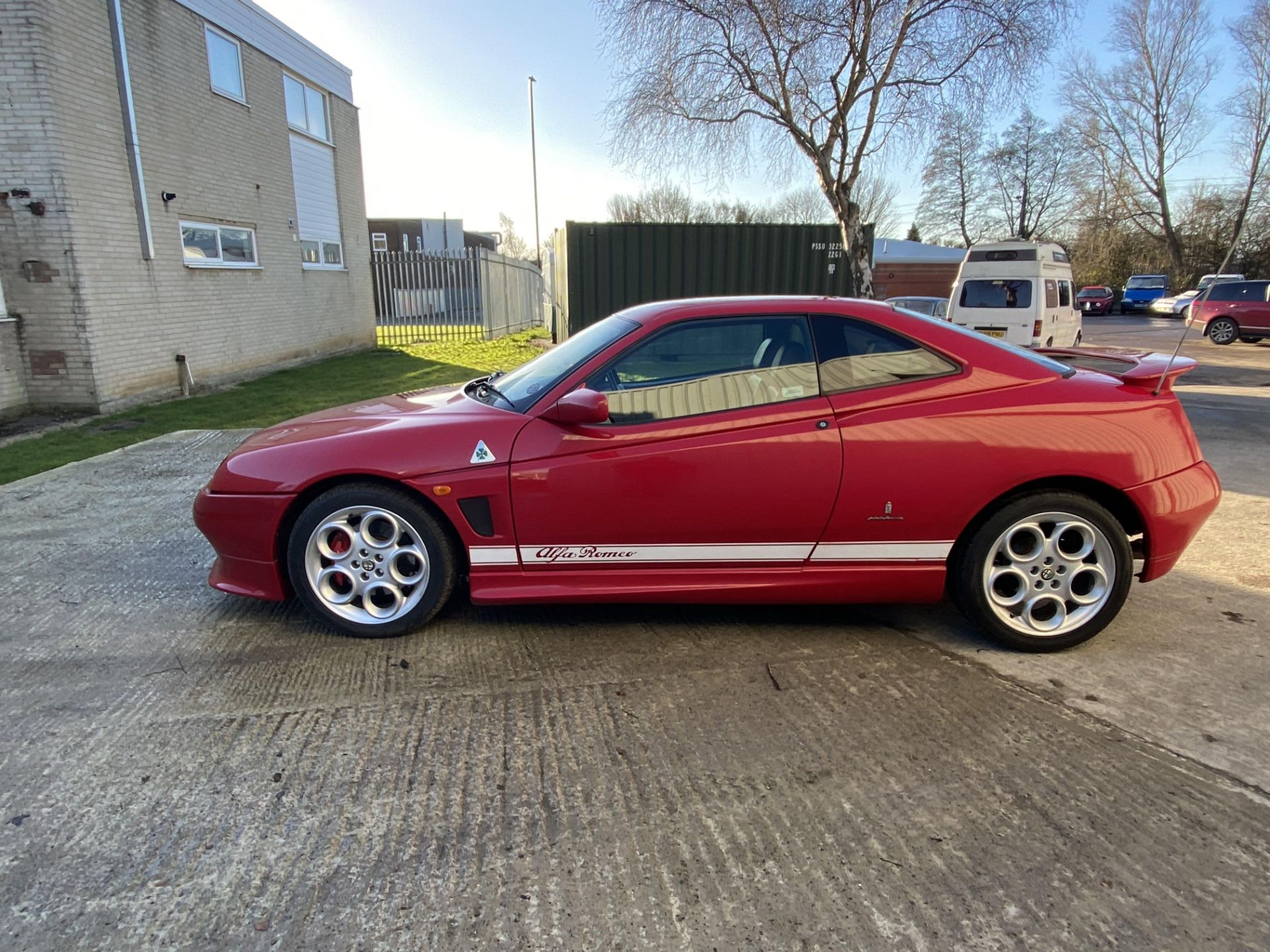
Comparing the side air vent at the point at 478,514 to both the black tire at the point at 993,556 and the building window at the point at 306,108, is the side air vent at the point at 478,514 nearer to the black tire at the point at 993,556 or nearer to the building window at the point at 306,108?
the black tire at the point at 993,556

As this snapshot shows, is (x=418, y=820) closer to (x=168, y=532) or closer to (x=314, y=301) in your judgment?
(x=168, y=532)

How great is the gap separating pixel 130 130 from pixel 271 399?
3.61 m

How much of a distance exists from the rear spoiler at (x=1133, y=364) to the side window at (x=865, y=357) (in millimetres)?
818

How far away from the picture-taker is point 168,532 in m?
4.88

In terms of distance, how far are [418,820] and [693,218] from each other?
44.8 meters

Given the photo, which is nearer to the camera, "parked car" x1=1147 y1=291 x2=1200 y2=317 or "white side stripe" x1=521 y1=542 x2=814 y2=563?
"white side stripe" x1=521 y1=542 x2=814 y2=563

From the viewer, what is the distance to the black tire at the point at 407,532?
327cm

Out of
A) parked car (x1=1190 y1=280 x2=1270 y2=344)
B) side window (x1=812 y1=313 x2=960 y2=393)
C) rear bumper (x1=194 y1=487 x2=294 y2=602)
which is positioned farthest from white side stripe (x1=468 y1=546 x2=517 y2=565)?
parked car (x1=1190 y1=280 x2=1270 y2=344)

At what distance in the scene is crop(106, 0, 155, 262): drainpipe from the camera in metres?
9.15

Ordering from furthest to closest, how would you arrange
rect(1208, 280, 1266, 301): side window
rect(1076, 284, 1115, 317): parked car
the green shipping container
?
rect(1076, 284, 1115, 317): parked car < rect(1208, 280, 1266, 301): side window < the green shipping container

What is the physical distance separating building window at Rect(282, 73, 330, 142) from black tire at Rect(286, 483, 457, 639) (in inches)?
539

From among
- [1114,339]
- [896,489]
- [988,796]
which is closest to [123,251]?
[896,489]

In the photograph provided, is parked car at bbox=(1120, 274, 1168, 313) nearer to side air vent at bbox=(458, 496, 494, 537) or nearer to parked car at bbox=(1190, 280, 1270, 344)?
parked car at bbox=(1190, 280, 1270, 344)

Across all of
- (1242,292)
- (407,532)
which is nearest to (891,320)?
(407,532)
